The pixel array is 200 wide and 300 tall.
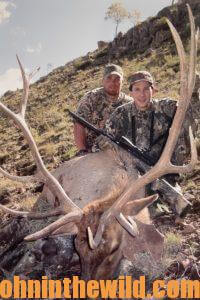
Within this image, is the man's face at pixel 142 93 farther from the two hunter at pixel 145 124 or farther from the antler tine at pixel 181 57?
the antler tine at pixel 181 57

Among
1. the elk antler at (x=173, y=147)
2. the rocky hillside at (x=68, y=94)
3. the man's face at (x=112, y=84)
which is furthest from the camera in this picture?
the rocky hillside at (x=68, y=94)

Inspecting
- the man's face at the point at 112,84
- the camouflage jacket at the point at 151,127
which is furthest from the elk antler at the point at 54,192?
the man's face at the point at 112,84

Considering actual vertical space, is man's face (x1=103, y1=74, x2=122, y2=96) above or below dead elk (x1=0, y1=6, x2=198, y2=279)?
above

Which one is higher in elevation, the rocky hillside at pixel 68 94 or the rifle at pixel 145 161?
the rocky hillside at pixel 68 94

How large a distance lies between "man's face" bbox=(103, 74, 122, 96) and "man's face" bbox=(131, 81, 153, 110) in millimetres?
1045

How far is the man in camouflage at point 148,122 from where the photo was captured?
5.80 meters

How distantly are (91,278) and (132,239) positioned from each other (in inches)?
25.6

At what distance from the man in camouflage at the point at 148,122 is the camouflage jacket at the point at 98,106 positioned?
101 centimetres

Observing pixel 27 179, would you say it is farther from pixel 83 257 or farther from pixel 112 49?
pixel 112 49

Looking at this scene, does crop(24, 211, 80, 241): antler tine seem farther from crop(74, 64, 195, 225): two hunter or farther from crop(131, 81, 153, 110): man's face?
crop(131, 81, 153, 110): man's face

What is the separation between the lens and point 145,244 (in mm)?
4086

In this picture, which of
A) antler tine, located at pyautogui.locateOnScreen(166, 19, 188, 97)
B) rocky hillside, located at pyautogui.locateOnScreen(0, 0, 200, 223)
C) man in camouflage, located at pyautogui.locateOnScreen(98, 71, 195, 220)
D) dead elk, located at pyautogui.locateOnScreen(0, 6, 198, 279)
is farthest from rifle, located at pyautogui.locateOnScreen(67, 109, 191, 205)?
rocky hillside, located at pyautogui.locateOnScreen(0, 0, 200, 223)

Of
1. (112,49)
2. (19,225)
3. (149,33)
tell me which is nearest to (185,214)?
(19,225)

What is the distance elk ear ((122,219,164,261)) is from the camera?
4.04 meters
